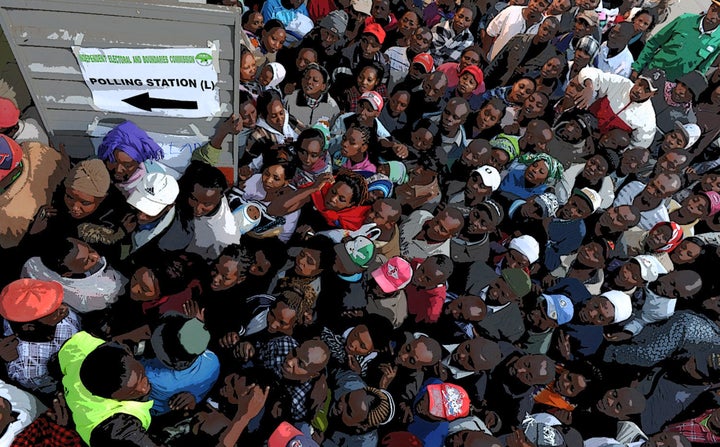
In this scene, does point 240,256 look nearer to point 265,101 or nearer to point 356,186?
point 356,186

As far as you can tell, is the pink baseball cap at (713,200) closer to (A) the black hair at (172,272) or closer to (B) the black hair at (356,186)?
(B) the black hair at (356,186)

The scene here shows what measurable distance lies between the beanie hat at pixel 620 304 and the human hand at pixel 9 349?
459 centimetres

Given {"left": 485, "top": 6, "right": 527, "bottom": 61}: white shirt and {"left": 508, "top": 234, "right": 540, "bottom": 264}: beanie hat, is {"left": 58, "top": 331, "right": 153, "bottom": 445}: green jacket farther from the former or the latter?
{"left": 485, "top": 6, "right": 527, "bottom": 61}: white shirt

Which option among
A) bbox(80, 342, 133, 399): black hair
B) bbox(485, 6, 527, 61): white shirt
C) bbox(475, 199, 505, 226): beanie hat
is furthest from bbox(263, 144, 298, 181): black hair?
bbox(485, 6, 527, 61): white shirt

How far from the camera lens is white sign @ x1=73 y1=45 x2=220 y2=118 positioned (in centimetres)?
321

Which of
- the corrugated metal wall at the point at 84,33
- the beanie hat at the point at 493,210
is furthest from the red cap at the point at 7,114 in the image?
the beanie hat at the point at 493,210

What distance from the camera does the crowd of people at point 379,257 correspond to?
3020 millimetres

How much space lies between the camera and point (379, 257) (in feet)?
13.9

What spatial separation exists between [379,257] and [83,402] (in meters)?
2.43

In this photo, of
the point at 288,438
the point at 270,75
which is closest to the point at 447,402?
the point at 288,438

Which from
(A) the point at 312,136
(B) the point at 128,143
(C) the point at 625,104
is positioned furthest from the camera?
(C) the point at 625,104

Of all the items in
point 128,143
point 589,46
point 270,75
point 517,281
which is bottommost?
point 517,281

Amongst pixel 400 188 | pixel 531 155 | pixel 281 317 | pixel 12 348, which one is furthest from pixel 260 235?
pixel 531 155

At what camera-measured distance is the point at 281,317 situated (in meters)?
3.43
